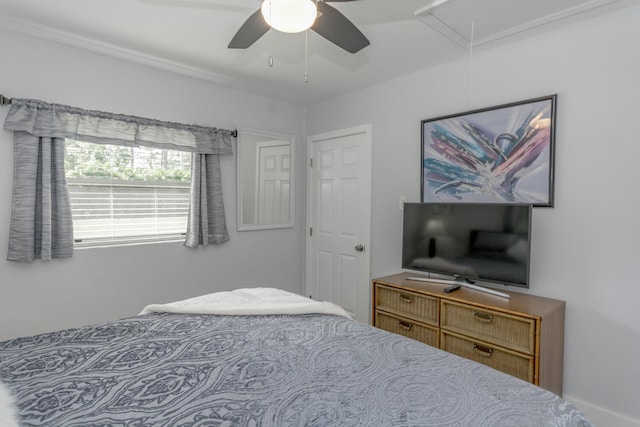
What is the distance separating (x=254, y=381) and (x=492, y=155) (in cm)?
224

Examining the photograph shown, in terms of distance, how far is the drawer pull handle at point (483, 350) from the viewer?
217 cm

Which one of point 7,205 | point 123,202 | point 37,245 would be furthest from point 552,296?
point 7,205

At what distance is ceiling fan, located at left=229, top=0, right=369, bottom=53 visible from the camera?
159 cm

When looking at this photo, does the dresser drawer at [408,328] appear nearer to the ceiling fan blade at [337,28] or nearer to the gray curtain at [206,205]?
the gray curtain at [206,205]

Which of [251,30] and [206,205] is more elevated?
[251,30]

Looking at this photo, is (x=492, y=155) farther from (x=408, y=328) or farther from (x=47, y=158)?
(x=47, y=158)

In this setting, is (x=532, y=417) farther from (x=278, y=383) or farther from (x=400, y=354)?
(x=278, y=383)

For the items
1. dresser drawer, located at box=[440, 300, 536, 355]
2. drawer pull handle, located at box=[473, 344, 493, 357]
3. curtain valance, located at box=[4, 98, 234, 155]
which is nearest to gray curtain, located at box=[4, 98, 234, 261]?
curtain valance, located at box=[4, 98, 234, 155]

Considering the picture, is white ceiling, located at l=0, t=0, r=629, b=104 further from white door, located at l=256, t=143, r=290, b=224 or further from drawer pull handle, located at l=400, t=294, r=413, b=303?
drawer pull handle, located at l=400, t=294, r=413, b=303

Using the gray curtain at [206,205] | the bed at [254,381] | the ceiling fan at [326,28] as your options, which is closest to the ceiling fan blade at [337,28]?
the ceiling fan at [326,28]

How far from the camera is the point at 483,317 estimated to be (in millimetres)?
2186

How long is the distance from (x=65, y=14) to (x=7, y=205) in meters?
1.34

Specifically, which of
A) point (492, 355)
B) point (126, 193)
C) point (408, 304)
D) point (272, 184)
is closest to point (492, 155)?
point (408, 304)

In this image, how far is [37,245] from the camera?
8.05 feet
